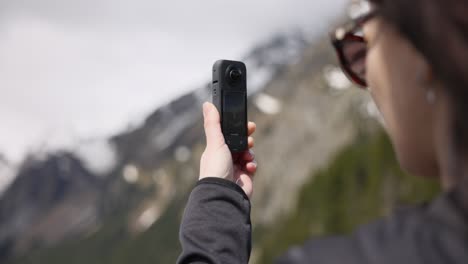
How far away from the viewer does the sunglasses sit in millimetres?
1656

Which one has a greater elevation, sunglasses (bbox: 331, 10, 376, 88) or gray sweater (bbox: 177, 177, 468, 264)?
sunglasses (bbox: 331, 10, 376, 88)

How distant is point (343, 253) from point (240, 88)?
1.78 metres

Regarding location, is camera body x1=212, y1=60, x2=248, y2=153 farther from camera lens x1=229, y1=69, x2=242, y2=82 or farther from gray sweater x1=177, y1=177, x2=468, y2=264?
gray sweater x1=177, y1=177, x2=468, y2=264

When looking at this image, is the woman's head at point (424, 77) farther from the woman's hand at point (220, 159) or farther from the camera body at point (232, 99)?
the camera body at point (232, 99)

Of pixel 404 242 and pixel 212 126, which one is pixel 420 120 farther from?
pixel 212 126

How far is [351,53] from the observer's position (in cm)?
173

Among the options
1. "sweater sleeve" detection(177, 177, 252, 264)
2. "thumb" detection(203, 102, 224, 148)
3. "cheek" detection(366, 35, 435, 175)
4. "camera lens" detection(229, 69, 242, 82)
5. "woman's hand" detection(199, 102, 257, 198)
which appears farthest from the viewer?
"camera lens" detection(229, 69, 242, 82)

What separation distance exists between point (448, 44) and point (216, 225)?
997mm

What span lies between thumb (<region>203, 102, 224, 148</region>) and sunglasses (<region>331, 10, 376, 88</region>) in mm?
771

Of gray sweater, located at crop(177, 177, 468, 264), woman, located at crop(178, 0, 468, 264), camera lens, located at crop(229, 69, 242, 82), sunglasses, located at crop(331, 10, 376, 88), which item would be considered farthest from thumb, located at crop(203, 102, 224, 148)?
gray sweater, located at crop(177, 177, 468, 264)

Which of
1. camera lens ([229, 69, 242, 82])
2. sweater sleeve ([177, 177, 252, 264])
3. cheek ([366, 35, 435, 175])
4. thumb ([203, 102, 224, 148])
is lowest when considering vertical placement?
sweater sleeve ([177, 177, 252, 264])

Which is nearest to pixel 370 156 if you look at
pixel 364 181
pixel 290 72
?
pixel 364 181

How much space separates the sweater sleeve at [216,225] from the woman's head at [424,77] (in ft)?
2.36

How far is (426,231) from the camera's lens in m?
1.17
